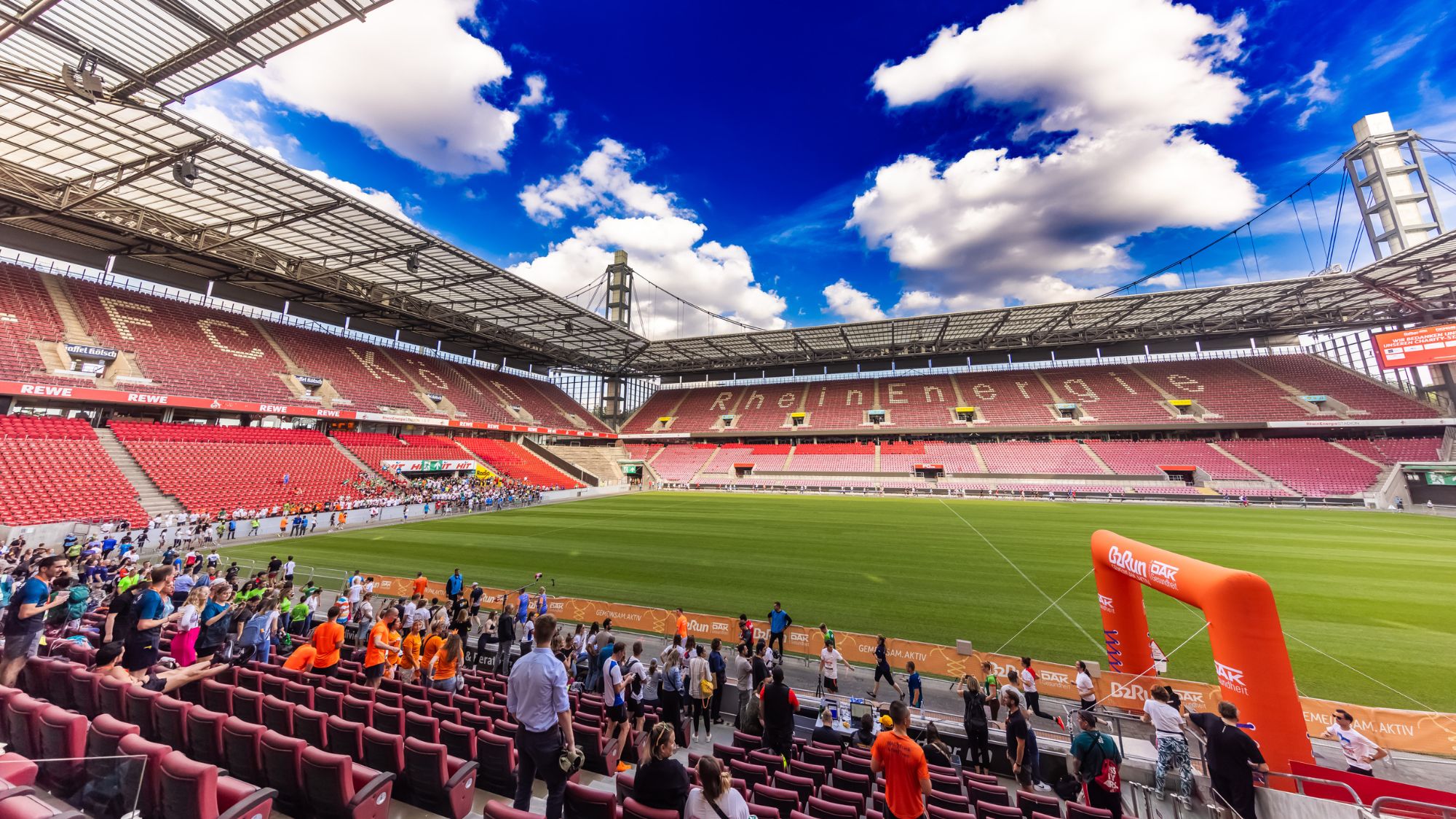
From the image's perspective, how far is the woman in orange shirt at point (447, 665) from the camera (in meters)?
6.59

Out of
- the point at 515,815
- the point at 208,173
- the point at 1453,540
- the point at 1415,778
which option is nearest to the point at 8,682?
the point at 515,815

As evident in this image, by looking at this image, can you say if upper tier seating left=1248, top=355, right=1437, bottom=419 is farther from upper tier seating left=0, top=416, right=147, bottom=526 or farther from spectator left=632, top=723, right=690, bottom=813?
upper tier seating left=0, top=416, right=147, bottom=526

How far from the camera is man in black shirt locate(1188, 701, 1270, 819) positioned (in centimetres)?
480

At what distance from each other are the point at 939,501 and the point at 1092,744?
3374 cm

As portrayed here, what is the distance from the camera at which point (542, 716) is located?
3756 millimetres

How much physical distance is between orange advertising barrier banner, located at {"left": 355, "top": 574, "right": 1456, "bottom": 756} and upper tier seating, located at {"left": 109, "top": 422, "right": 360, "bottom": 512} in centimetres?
1715

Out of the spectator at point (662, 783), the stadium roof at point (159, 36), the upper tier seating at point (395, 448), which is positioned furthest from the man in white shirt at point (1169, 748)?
the upper tier seating at point (395, 448)

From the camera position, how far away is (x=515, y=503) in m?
33.5

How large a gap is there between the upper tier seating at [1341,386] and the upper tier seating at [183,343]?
78.0 meters

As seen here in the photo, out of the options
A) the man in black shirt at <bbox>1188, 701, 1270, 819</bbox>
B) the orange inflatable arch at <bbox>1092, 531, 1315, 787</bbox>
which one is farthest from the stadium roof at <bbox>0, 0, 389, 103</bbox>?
the man in black shirt at <bbox>1188, 701, 1270, 819</bbox>

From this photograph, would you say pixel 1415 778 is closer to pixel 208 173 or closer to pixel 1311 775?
pixel 1311 775

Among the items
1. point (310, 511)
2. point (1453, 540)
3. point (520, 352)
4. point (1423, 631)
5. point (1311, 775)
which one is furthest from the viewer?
point (520, 352)

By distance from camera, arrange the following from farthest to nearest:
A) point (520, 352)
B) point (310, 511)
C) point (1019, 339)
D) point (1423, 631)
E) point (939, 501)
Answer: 1. point (520, 352)
2. point (1019, 339)
3. point (939, 501)
4. point (310, 511)
5. point (1423, 631)

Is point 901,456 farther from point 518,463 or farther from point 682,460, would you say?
point 518,463
